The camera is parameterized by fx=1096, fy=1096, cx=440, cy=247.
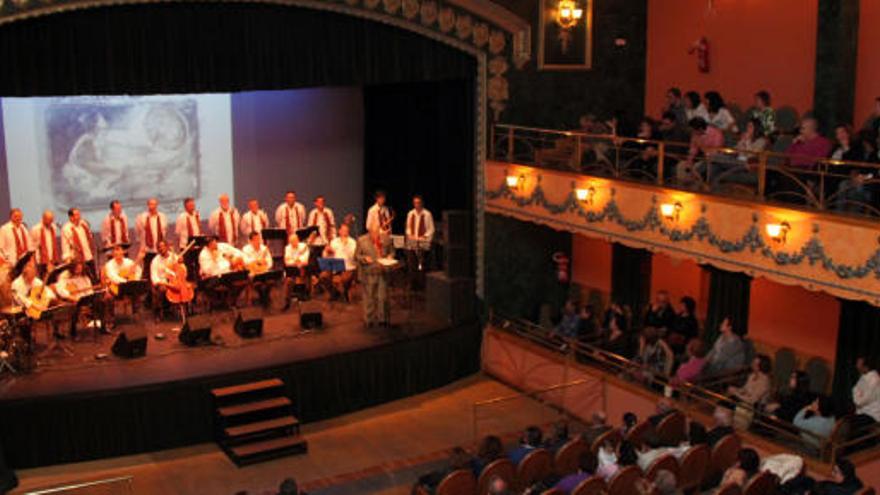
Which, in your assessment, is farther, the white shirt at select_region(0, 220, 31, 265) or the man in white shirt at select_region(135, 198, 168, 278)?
the man in white shirt at select_region(135, 198, 168, 278)

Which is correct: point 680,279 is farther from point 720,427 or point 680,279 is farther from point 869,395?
point 720,427

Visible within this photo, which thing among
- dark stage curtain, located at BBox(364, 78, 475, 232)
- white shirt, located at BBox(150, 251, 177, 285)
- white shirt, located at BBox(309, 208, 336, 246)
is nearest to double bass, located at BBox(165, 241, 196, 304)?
white shirt, located at BBox(150, 251, 177, 285)

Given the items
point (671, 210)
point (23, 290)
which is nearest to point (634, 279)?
point (671, 210)

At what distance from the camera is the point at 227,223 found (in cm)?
1794

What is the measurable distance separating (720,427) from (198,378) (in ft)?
22.1

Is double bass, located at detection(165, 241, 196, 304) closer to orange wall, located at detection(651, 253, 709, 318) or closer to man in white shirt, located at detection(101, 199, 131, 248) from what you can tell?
man in white shirt, located at detection(101, 199, 131, 248)

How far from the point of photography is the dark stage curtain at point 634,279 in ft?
59.7

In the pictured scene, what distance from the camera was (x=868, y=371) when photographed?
13.0 metres

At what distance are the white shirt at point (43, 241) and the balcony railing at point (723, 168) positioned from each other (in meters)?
7.02

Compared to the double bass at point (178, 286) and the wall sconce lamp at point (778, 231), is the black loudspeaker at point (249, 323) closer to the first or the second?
the double bass at point (178, 286)

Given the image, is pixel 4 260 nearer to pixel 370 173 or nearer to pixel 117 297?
pixel 117 297

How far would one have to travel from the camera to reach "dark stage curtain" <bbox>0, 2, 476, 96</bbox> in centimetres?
1442

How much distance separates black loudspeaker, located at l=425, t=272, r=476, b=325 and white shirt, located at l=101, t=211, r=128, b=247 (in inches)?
192

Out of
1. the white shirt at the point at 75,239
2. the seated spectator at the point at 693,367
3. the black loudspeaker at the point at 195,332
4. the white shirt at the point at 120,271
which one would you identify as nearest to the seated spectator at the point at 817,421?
the seated spectator at the point at 693,367
